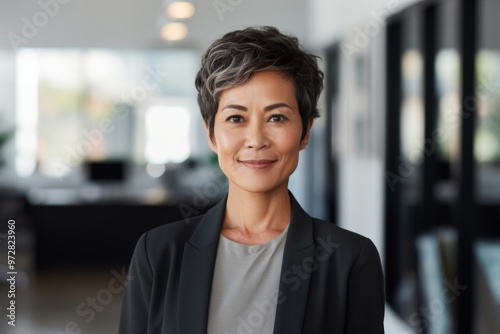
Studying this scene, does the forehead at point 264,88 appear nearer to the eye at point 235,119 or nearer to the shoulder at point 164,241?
the eye at point 235,119

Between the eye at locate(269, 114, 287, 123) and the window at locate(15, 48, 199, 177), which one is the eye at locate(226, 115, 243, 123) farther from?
the window at locate(15, 48, 199, 177)

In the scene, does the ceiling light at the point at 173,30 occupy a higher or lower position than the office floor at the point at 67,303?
higher

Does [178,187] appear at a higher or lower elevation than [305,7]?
lower

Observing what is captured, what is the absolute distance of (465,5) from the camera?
4145mm

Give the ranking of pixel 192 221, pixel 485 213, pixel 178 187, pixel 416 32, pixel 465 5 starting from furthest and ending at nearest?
pixel 178 187 → pixel 485 213 → pixel 416 32 → pixel 465 5 → pixel 192 221

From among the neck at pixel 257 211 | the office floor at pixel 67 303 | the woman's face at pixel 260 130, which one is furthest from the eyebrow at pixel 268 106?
the office floor at pixel 67 303

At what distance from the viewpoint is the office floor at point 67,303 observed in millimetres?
5793

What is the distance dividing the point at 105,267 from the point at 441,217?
426cm

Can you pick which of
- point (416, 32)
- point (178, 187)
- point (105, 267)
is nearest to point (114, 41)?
point (178, 187)

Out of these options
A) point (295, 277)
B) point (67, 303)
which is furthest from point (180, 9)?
point (295, 277)

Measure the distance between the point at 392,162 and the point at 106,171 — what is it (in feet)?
15.5

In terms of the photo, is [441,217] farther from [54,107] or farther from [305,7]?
[54,107]

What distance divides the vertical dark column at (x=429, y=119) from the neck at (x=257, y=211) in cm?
394

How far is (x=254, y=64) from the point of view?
46.7 inches
